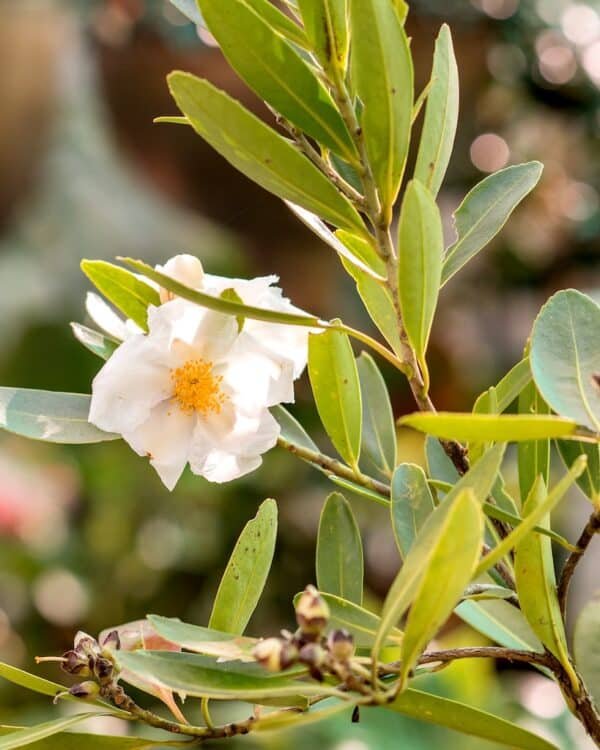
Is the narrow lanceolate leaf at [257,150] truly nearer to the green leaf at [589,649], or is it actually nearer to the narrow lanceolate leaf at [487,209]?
the narrow lanceolate leaf at [487,209]

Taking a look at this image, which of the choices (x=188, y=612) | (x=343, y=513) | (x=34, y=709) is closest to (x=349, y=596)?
(x=343, y=513)

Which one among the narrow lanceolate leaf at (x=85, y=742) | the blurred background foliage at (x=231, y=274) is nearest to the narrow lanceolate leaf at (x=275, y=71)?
the narrow lanceolate leaf at (x=85, y=742)

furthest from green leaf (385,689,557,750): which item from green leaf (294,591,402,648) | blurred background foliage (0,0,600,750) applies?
blurred background foliage (0,0,600,750)

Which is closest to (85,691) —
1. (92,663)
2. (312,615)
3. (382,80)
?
(92,663)

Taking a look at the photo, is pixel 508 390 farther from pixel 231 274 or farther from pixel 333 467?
pixel 231 274

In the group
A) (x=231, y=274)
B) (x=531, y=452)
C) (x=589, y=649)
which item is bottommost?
(x=231, y=274)

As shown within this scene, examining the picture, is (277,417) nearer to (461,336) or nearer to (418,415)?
(418,415)
